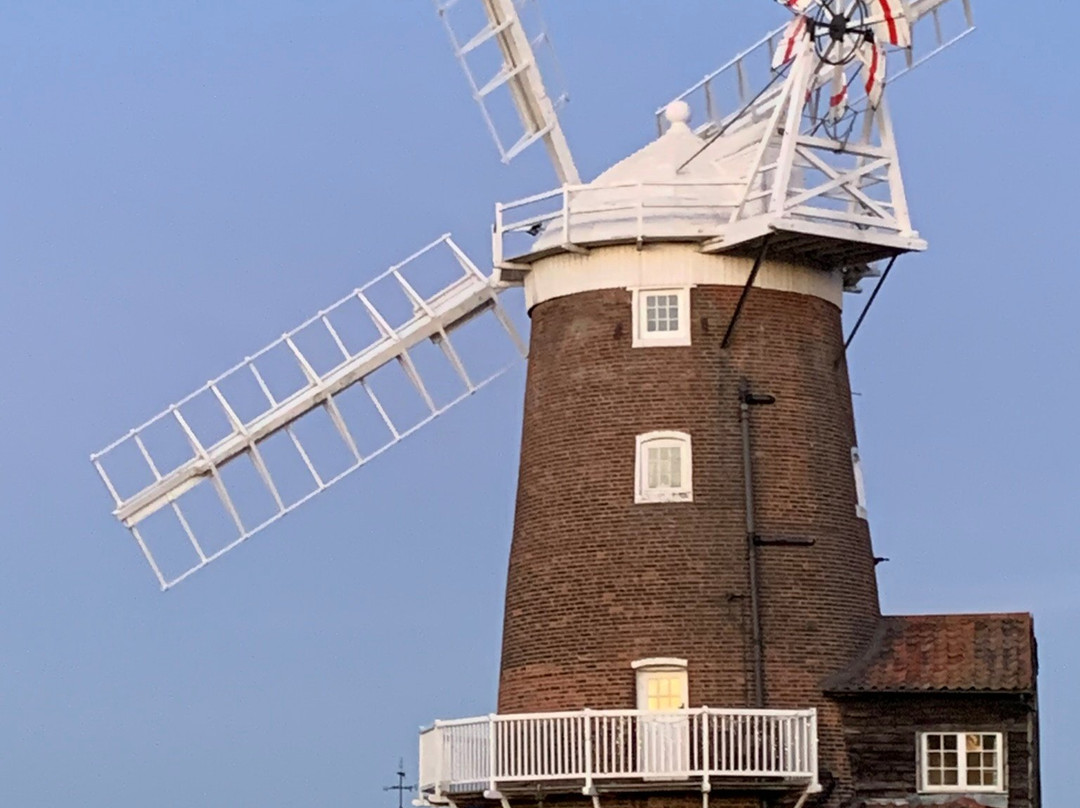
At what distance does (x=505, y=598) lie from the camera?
46.9m

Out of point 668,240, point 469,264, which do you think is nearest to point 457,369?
point 469,264

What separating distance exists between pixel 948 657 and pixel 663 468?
4.69 metres

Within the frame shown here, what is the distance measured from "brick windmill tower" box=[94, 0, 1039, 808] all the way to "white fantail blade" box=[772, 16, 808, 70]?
0.07 meters

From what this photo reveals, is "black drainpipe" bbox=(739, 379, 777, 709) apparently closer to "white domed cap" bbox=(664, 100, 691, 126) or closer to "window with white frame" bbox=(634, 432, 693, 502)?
"window with white frame" bbox=(634, 432, 693, 502)

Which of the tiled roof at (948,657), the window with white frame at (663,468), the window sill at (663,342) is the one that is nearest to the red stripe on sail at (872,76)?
the window sill at (663,342)

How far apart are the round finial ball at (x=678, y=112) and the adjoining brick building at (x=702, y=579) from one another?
2.87 feet

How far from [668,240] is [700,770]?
758 centimetres

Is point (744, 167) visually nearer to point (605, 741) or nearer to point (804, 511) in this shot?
point (804, 511)

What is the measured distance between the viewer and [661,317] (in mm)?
45844

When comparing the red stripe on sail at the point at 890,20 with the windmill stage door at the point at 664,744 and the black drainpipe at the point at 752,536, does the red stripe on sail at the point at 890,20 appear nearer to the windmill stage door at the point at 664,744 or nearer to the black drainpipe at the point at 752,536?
the black drainpipe at the point at 752,536

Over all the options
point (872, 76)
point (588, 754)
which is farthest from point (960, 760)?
point (872, 76)

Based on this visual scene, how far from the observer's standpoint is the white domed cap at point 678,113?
47.9m

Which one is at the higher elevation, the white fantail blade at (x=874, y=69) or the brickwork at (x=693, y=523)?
the white fantail blade at (x=874, y=69)

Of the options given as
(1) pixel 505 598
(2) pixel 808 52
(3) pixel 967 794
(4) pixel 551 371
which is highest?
(2) pixel 808 52
